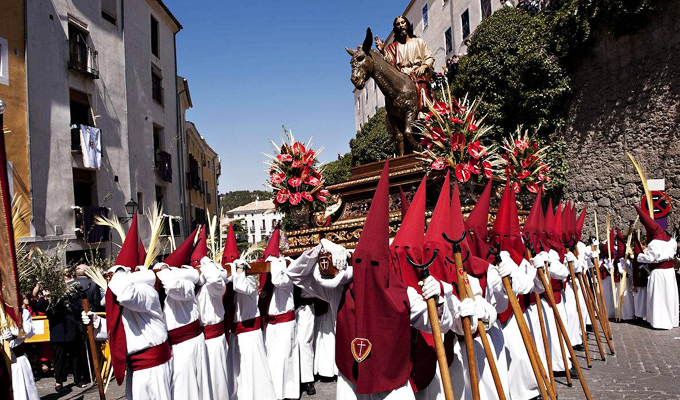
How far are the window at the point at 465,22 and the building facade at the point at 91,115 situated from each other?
15549mm

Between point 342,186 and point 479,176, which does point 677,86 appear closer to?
point 479,176

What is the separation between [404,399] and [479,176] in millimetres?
4473

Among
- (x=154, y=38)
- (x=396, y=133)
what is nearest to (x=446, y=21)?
(x=154, y=38)

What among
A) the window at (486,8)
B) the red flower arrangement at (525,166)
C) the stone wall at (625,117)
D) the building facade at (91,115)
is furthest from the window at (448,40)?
the red flower arrangement at (525,166)

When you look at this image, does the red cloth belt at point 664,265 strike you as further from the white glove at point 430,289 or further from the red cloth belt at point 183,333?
the red cloth belt at point 183,333

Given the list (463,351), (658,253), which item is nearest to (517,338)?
(463,351)

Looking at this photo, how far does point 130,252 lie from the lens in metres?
5.12

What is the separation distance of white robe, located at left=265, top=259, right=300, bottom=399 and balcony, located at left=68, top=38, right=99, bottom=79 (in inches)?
547

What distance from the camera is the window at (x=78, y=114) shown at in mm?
17062

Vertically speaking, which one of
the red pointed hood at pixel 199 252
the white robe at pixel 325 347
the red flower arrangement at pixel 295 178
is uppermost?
the red flower arrangement at pixel 295 178

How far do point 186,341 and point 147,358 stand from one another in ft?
2.18

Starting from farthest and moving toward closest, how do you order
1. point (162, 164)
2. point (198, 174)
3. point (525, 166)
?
point (198, 174) → point (162, 164) → point (525, 166)

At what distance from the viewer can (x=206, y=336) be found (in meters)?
6.20

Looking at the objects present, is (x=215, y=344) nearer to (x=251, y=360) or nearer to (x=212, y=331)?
(x=212, y=331)
